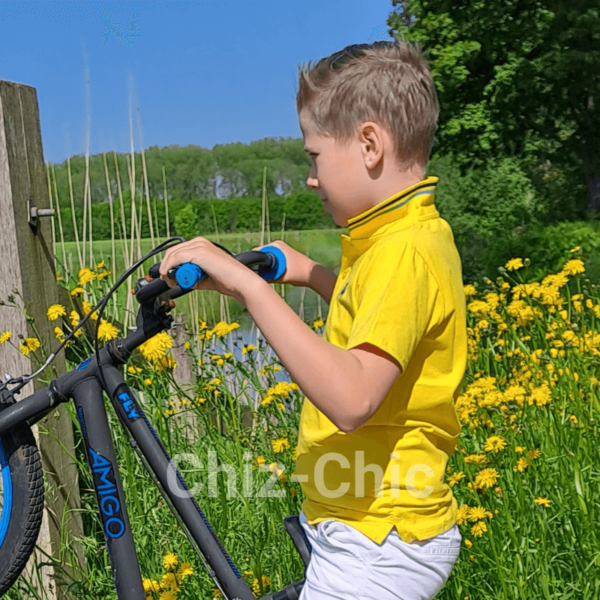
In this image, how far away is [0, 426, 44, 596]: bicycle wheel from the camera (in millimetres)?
1761

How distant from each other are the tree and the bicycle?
1257 centimetres

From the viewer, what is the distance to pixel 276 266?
1653 millimetres

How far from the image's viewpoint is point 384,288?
126 cm

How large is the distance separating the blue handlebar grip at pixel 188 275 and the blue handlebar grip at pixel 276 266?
332 mm

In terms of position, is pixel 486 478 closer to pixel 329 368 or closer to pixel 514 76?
pixel 329 368

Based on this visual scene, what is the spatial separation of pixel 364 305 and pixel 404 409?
22cm

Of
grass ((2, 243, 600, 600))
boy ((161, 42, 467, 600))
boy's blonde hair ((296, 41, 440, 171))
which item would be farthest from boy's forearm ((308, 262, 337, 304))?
grass ((2, 243, 600, 600))

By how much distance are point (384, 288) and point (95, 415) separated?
2.43 ft

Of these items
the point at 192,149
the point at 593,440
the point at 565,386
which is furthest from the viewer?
the point at 192,149

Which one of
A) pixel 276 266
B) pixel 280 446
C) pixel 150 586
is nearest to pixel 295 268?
pixel 276 266

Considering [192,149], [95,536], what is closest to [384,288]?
[95,536]

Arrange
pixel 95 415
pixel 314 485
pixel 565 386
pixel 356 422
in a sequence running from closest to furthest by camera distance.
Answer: pixel 356 422, pixel 314 485, pixel 95 415, pixel 565 386

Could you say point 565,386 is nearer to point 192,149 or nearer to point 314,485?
point 314,485

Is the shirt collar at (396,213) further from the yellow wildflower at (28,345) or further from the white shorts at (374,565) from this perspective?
the yellow wildflower at (28,345)
